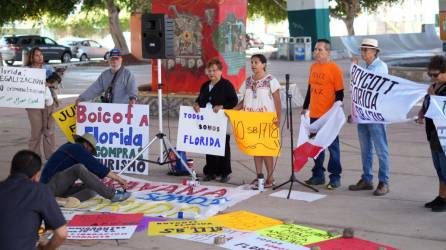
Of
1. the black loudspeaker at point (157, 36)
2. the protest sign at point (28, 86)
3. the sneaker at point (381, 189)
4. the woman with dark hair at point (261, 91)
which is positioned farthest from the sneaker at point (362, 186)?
the protest sign at point (28, 86)

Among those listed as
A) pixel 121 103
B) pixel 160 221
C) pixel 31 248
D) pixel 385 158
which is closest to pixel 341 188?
pixel 385 158

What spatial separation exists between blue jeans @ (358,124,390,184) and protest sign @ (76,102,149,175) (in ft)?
9.73

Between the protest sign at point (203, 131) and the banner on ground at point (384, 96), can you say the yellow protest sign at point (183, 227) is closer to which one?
the protest sign at point (203, 131)

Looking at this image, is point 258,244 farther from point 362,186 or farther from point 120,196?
point 362,186

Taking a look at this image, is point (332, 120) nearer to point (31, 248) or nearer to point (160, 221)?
point (160, 221)

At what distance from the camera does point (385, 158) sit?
8367 mm

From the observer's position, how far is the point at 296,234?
6.92m

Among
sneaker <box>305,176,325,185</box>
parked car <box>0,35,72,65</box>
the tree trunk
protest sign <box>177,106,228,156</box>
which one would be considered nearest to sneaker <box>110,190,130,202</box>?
protest sign <box>177,106,228,156</box>

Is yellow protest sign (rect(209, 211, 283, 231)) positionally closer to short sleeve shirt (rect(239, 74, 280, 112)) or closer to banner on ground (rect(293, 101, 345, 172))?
banner on ground (rect(293, 101, 345, 172))

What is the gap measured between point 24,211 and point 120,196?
155 inches

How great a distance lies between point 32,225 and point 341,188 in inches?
207

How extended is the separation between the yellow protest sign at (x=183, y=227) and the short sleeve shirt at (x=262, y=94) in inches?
75.5

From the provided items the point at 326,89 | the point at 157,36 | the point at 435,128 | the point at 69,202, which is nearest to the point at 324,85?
the point at 326,89

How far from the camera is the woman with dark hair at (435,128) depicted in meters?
7.33
